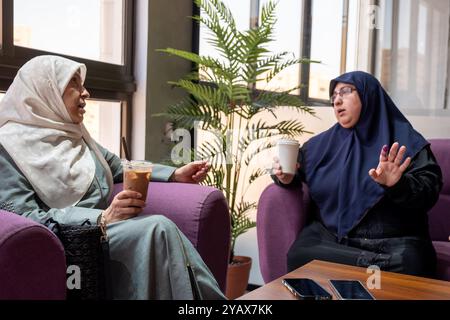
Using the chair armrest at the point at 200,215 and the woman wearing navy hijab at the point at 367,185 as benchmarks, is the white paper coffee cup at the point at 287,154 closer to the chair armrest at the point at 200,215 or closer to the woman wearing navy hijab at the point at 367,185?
the woman wearing navy hijab at the point at 367,185

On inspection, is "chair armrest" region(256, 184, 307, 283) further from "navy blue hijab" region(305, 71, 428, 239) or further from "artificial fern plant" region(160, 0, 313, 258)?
"artificial fern plant" region(160, 0, 313, 258)

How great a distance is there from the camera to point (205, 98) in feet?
8.46

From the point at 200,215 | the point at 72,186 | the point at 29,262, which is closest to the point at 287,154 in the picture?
the point at 200,215

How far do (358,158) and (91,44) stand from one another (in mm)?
1563

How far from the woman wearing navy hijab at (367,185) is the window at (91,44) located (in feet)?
3.68

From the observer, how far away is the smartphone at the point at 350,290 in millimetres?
1202

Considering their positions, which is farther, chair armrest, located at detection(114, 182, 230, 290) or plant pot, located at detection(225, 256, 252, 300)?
plant pot, located at detection(225, 256, 252, 300)

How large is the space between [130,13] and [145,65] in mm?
312

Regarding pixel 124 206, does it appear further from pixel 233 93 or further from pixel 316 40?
pixel 316 40

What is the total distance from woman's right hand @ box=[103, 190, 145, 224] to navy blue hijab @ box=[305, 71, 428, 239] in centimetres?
93

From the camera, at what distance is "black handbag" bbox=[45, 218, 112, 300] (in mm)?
1285

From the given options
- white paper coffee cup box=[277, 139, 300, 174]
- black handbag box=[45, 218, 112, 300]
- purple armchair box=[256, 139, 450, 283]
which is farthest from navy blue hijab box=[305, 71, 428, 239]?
black handbag box=[45, 218, 112, 300]

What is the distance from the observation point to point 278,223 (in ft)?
6.89

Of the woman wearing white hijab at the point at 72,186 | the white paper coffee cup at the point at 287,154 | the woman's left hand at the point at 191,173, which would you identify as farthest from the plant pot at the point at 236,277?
the woman wearing white hijab at the point at 72,186
